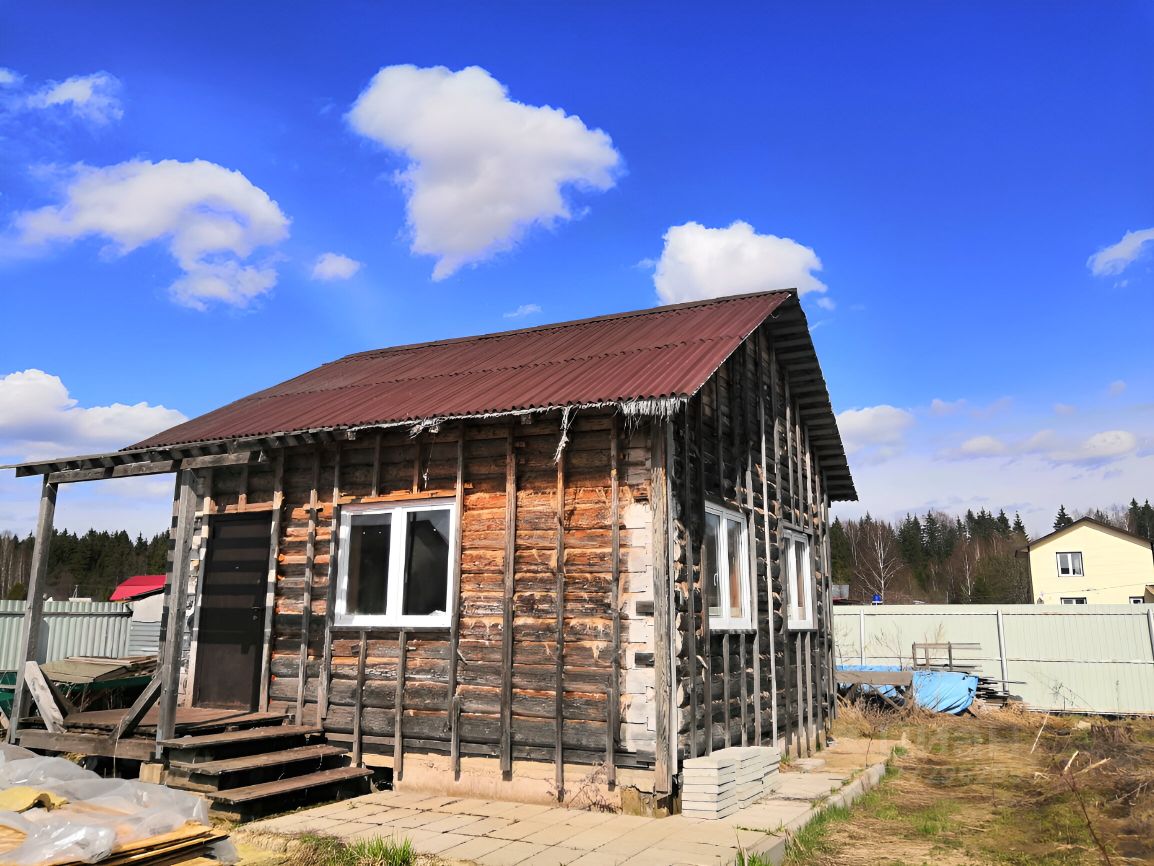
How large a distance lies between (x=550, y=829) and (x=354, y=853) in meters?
1.62

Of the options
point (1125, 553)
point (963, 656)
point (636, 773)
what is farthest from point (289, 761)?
point (1125, 553)

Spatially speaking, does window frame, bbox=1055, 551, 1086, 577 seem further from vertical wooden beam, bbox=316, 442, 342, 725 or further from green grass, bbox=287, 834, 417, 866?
green grass, bbox=287, 834, 417, 866

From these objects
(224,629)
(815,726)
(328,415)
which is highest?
(328,415)

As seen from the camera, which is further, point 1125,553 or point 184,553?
point 1125,553

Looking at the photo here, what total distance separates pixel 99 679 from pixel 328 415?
4.38 m

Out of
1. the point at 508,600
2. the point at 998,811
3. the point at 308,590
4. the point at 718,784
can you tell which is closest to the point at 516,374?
the point at 508,600

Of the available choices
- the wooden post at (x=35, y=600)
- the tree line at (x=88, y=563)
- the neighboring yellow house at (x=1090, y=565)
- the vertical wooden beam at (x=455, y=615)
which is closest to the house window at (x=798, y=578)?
the vertical wooden beam at (x=455, y=615)

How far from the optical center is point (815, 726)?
12.2m

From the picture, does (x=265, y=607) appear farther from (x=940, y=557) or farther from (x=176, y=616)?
(x=940, y=557)

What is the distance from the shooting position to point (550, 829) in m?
6.76

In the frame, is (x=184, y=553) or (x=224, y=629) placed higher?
(x=184, y=553)

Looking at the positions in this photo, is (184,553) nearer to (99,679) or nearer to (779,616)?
(99,679)

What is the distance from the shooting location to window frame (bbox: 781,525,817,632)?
38.1 ft

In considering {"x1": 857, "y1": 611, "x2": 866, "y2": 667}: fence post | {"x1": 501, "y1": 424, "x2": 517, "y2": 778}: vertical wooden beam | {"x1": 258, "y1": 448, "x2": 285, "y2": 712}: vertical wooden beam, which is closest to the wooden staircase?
{"x1": 258, "y1": 448, "x2": 285, "y2": 712}: vertical wooden beam
